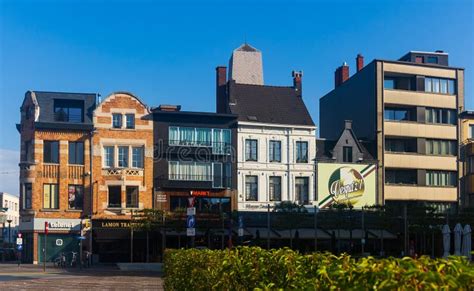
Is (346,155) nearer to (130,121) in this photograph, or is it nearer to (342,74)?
(342,74)

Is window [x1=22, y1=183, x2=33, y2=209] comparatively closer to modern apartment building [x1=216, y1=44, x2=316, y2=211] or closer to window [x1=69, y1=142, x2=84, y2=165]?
window [x1=69, y1=142, x2=84, y2=165]

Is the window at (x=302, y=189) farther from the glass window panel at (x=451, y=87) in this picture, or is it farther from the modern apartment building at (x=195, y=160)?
the glass window panel at (x=451, y=87)

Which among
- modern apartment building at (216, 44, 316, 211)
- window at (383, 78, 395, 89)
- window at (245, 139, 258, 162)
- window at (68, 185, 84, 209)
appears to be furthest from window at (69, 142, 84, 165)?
window at (383, 78, 395, 89)

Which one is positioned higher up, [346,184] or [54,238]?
[346,184]

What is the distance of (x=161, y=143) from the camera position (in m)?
53.8

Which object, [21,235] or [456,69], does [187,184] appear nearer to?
[21,235]

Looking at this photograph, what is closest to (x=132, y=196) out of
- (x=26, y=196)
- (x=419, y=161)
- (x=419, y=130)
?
(x=26, y=196)

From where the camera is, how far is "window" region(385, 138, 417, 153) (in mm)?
59562

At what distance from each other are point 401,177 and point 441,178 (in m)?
4.03

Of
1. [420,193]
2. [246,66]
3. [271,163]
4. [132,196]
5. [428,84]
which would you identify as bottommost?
[132,196]

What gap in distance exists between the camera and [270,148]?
55.4 metres

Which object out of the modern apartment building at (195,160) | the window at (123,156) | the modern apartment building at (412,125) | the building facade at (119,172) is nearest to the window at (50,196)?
the building facade at (119,172)

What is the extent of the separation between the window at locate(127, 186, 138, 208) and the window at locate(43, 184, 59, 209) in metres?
5.62

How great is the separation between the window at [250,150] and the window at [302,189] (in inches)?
164
